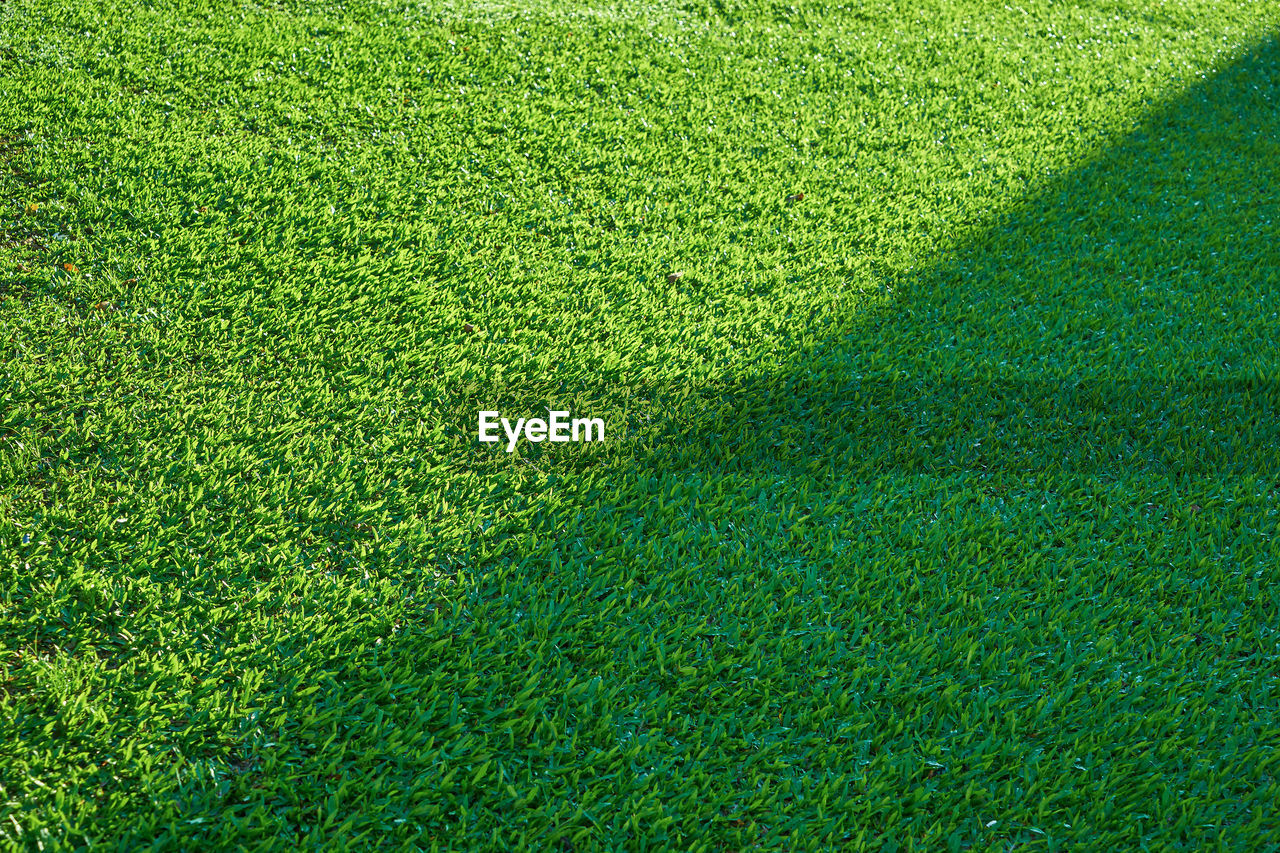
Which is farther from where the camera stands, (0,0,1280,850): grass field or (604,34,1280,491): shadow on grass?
(604,34,1280,491): shadow on grass

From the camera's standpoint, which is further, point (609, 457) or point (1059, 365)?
point (1059, 365)

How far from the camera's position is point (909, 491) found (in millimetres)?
2906

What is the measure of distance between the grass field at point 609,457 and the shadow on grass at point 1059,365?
21 millimetres

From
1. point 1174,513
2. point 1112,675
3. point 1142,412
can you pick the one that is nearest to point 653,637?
point 1112,675

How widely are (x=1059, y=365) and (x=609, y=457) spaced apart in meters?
1.78

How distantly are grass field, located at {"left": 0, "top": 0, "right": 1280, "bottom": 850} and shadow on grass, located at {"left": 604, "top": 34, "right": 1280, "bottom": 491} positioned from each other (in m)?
0.02

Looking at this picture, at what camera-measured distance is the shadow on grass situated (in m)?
3.06

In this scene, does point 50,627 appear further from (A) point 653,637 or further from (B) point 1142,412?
(B) point 1142,412

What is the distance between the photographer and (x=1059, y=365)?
3.47 m

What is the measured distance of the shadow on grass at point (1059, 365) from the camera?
121 inches

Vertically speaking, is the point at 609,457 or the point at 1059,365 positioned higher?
the point at 1059,365

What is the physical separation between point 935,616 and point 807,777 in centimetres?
64

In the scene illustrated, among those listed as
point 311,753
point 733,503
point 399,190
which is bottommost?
point 311,753

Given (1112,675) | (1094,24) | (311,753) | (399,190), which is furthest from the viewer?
(1094,24)
